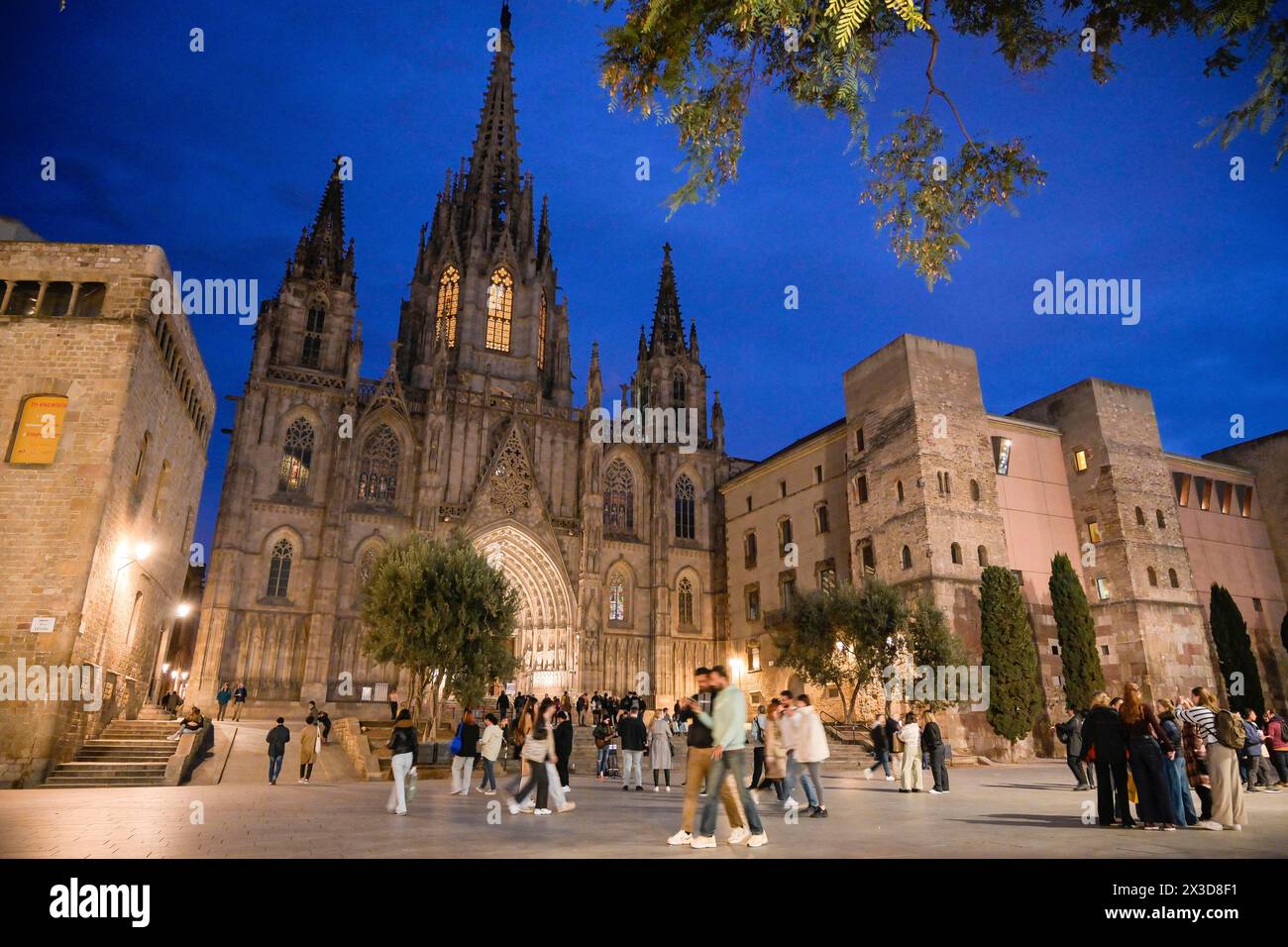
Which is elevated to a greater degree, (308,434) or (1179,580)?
(308,434)

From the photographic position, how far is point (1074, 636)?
2700 cm

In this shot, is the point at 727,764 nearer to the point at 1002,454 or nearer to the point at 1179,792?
the point at 1179,792

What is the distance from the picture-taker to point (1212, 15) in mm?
4867

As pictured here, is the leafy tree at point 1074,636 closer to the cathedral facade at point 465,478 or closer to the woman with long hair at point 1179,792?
the cathedral facade at point 465,478

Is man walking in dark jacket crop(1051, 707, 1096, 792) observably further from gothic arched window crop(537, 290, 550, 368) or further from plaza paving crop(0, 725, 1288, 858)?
gothic arched window crop(537, 290, 550, 368)

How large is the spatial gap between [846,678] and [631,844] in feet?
71.7

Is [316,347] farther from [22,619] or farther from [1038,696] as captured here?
[1038,696]

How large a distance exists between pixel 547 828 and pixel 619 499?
34.2 meters

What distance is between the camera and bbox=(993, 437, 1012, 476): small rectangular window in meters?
30.7

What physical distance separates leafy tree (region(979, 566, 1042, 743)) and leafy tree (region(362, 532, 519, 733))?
51.7 ft

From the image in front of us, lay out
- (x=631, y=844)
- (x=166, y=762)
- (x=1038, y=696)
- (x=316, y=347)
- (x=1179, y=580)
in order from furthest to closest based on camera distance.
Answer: (x=316, y=347)
(x=1179, y=580)
(x=1038, y=696)
(x=166, y=762)
(x=631, y=844)

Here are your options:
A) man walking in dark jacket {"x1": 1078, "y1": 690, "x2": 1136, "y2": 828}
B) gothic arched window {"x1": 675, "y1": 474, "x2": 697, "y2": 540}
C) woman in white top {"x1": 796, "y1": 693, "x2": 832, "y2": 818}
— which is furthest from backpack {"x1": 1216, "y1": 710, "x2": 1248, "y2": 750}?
gothic arched window {"x1": 675, "y1": 474, "x2": 697, "y2": 540}

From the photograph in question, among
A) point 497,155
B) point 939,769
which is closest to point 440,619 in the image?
point 939,769
